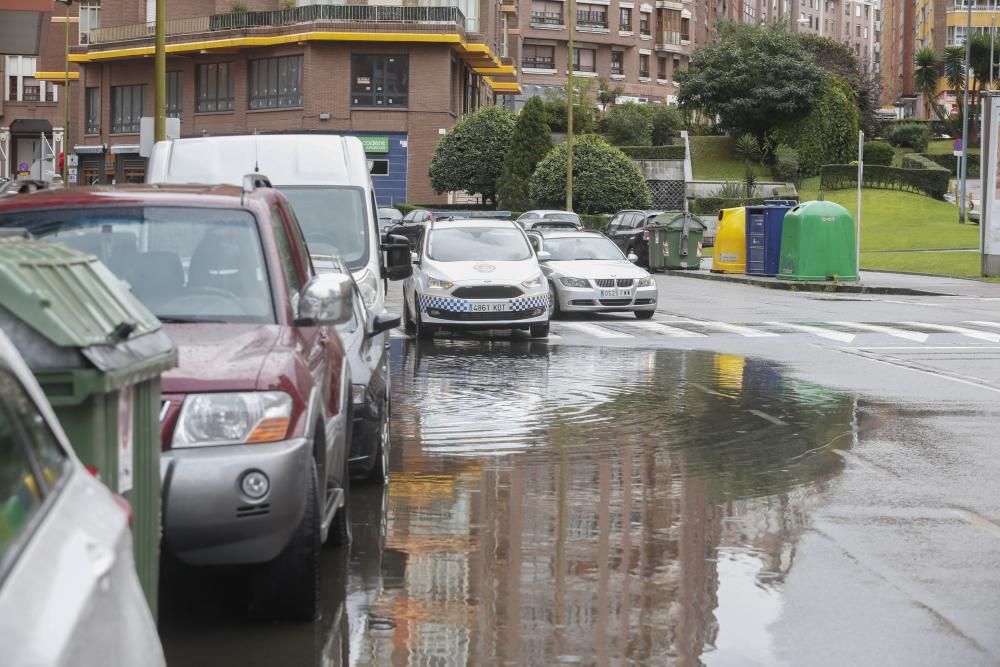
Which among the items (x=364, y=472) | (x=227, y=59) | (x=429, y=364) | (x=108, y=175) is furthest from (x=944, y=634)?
(x=108, y=175)

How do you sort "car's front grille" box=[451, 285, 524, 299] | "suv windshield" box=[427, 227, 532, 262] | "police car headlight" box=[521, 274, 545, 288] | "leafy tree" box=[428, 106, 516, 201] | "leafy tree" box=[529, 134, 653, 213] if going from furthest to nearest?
1. "leafy tree" box=[428, 106, 516, 201]
2. "leafy tree" box=[529, 134, 653, 213]
3. "suv windshield" box=[427, 227, 532, 262]
4. "police car headlight" box=[521, 274, 545, 288]
5. "car's front grille" box=[451, 285, 524, 299]

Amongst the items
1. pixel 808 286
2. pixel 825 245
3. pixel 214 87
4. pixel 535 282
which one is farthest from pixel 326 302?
pixel 214 87

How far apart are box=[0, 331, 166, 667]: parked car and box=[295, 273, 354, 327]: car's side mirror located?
318cm

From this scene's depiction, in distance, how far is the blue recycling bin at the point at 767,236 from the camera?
37.7 m

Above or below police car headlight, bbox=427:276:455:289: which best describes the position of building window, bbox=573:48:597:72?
above

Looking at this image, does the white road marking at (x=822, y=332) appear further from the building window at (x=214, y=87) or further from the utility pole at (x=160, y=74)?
the building window at (x=214, y=87)

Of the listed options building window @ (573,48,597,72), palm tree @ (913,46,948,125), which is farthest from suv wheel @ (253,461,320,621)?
palm tree @ (913,46,948,125)

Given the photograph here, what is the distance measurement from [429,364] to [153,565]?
1321 centimetres

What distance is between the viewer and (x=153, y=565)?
4.45 meters

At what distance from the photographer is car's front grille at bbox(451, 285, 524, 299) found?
808 inches

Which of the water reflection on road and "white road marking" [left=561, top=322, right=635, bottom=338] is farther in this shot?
"white road marking" [left=561, top=322, right=635, bottom=338]

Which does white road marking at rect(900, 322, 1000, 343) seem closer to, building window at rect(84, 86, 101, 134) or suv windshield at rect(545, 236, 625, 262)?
suv windshield at rect(545, 236, 625, 262)

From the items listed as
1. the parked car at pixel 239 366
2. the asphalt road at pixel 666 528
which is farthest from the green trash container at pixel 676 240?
the parked car at pixel 239 366

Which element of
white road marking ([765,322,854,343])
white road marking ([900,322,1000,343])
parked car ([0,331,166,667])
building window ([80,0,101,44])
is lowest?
white road marking ([765,322,854,343])
